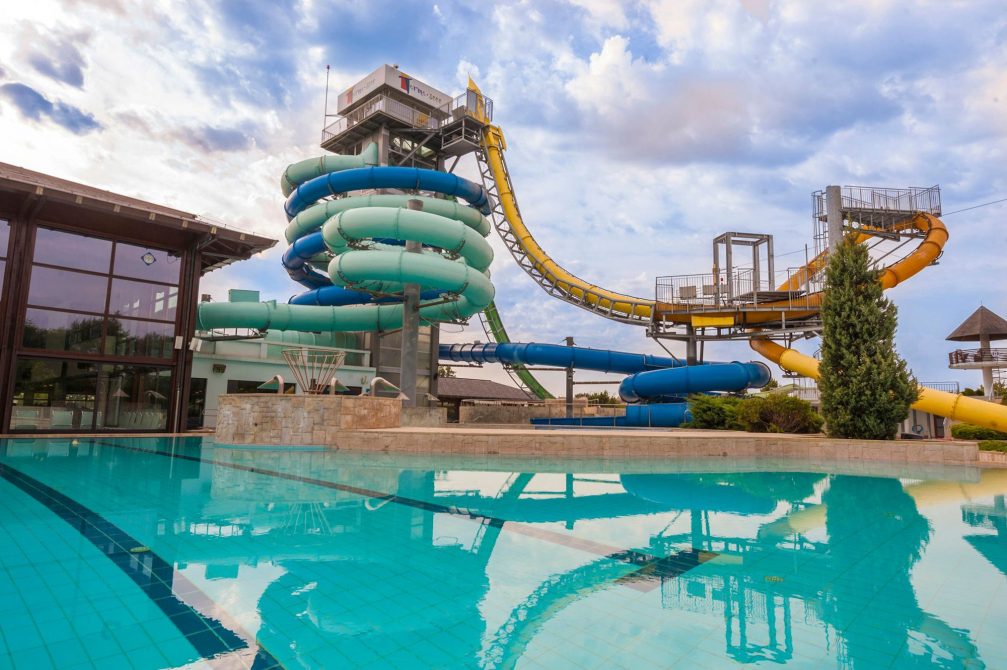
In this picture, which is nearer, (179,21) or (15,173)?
(179,21)

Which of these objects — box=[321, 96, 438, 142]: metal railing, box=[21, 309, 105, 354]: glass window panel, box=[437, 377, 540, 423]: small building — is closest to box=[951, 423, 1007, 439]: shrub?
box=[437, 377, 540, 423]: small building

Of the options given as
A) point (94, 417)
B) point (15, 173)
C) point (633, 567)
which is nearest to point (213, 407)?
point (94, 417)

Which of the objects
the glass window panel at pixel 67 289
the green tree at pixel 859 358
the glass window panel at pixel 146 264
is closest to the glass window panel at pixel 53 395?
the glass window panel at pixel 67 289

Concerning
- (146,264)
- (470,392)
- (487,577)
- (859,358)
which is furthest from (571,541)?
(470,392)

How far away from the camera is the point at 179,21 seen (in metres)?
10.2

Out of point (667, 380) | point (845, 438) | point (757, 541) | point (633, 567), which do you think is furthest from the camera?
point (667, 380)

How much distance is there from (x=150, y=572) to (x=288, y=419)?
35.1 ft

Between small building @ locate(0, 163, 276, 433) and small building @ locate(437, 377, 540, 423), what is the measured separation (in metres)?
14.6

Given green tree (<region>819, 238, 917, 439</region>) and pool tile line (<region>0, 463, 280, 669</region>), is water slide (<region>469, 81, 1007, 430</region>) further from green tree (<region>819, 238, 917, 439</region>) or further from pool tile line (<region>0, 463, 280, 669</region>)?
pool tile line (<region>0, 463, 280, 669</region>)

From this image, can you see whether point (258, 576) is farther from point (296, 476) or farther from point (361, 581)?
point (296, 476)

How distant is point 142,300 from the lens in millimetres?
18188

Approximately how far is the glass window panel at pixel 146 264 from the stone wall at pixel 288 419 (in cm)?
689

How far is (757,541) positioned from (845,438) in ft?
32.7

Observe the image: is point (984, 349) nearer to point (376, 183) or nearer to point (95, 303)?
point (376, 183)
